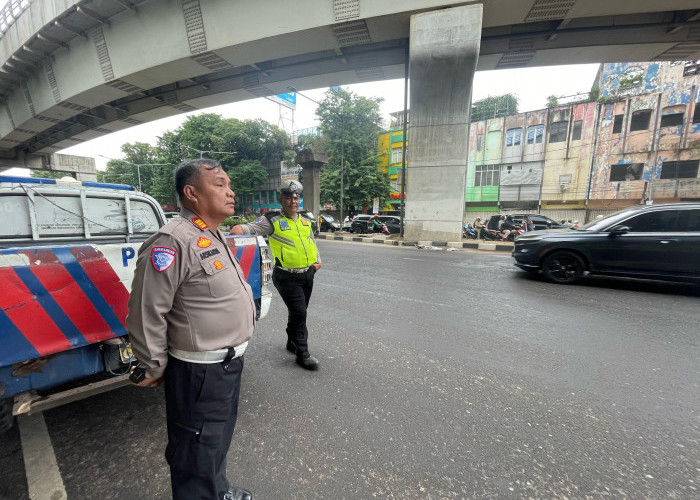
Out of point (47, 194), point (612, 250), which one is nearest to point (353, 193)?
point (612, 250)

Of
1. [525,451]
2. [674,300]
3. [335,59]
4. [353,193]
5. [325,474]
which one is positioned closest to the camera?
[325,474]

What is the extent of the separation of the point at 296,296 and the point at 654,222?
240 inches

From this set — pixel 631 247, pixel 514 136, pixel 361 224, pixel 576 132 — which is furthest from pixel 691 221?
pixel 514 136

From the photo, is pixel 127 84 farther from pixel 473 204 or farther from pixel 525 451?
pixel 473 204

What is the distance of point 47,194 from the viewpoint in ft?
9.05

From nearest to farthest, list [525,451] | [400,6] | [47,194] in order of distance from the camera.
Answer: [525,451] < [47,194] < [400,6]

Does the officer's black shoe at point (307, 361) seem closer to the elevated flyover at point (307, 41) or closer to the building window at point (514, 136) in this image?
the elevated flyover at point (307, 41)

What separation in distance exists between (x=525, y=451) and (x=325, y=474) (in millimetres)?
1206

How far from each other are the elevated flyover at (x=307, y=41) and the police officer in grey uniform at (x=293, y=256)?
9795 mm

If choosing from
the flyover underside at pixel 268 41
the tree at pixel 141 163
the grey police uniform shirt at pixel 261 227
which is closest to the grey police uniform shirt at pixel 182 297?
the grey police uniform shirt at pixel 261 227

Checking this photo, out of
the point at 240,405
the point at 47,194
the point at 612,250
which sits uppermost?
the point at 47,194

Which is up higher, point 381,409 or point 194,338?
point 194,338

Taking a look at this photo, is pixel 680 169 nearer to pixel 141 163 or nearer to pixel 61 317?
pixel 61 317

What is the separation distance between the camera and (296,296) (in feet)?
9.26
